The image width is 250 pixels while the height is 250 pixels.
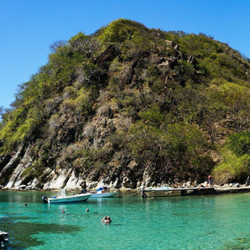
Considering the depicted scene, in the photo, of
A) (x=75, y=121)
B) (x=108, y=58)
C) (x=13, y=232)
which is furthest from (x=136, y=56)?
(x=13, y=232)

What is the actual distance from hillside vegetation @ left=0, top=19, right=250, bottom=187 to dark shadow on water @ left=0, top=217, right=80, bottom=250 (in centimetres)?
2832

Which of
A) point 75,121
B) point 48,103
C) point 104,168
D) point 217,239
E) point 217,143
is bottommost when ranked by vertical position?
point 217,239

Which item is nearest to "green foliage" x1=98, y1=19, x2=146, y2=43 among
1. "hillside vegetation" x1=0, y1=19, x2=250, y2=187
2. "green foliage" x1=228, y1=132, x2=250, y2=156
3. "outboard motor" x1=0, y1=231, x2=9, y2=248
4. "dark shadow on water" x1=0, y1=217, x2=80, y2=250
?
"hillside vegetation" x1=0, y1=19, x2=250, y2=187

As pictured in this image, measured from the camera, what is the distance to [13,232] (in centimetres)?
2231

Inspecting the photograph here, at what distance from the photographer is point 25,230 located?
2300cm

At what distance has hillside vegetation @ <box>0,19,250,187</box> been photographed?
175 ft

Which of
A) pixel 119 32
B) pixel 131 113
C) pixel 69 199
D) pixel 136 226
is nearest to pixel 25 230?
pixel 136 226

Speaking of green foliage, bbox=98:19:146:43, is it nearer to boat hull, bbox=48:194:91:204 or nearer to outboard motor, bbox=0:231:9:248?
boat hull, bbox=48:194:91:204

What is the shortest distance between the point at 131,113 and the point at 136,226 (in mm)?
43753

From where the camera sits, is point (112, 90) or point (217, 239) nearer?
point (217, 239)

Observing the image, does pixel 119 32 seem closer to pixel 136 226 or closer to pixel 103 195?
pixel 103 195

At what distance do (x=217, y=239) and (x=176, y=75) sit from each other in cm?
6082

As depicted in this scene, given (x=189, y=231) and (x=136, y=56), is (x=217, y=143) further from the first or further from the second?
(x=189, y=231)

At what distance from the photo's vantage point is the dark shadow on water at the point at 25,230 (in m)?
19.1
